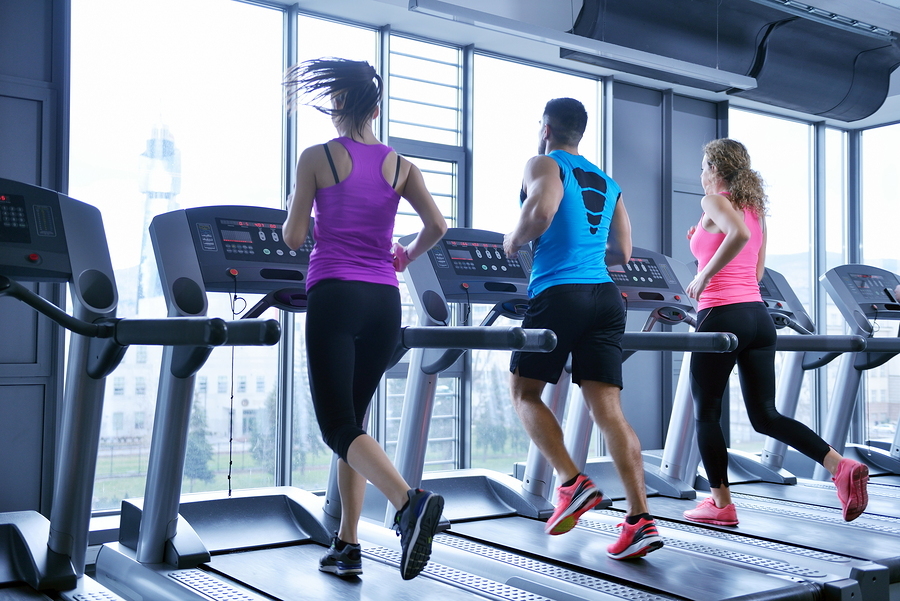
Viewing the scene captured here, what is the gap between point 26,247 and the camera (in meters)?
2.39

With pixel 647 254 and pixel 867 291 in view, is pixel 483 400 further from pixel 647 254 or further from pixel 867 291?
pixel 867 291

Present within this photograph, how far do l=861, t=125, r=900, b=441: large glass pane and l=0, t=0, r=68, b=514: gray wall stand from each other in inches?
228

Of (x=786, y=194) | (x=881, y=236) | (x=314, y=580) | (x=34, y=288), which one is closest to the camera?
(x=314, y=580)

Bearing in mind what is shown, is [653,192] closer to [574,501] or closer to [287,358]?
[287,358]

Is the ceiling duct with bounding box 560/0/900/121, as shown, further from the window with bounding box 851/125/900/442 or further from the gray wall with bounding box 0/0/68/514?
the gray wall with bounding box 0/0/68/514

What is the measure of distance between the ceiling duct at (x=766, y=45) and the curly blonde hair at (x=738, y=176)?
1.07m

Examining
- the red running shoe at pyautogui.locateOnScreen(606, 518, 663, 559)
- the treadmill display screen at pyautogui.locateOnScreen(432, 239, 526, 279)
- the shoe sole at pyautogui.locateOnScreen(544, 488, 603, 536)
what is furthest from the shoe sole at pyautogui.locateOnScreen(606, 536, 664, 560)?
the treadmill display screen at pyautogui.locateOnScreen(432, 239, 526, 279)

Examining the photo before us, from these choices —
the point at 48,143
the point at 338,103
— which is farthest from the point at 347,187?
the point at 48,143

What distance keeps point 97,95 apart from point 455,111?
1.96 m

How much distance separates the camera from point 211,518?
3.05 meters

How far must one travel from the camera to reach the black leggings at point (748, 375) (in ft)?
10.5

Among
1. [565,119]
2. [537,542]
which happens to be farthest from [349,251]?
[537,542]

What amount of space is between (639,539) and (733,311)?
3.26 feet

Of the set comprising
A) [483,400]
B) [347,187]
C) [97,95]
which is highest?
[97,95]
